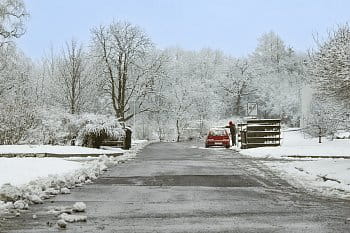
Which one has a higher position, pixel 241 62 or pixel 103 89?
pixel 241 62

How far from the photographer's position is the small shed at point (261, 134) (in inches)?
1454

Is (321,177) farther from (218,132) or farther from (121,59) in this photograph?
(121,59)

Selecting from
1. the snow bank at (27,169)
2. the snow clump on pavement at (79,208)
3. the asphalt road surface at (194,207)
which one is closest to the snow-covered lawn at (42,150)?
the snow bank at (27,169)

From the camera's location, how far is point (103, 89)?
5562 centimetres

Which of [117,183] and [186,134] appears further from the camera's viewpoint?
[186,134]

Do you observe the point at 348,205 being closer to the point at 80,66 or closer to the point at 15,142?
the point at 15,142

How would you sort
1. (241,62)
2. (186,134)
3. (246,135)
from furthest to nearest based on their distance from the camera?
(241,62) → (186,134) → (246,135)

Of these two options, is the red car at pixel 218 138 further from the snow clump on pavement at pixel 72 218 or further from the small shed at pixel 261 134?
the snow clump on pavement at pixel 72 218

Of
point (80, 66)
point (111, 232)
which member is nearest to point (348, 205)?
point (111, 232)

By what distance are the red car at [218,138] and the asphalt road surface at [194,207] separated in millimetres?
25129

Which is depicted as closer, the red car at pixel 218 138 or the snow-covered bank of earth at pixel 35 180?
the snow-covered bank of earth at pixel 35 180

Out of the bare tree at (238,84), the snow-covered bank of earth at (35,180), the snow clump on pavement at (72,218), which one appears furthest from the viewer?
the bare tree at (238,84)

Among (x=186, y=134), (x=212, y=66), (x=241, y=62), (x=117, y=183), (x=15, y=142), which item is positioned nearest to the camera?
(x=117, y=183)

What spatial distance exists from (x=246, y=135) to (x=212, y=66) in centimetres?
6197
